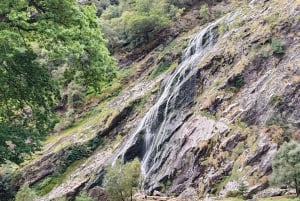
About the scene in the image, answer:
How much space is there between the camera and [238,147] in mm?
30625

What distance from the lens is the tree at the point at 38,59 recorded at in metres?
12.4

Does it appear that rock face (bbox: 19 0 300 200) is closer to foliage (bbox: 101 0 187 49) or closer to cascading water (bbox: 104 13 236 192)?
cascading water (bbox: 104 13 236 192)

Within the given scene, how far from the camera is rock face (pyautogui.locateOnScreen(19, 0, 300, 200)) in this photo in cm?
3014

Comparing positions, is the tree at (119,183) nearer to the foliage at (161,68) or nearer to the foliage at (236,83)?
the foliage at (236,83)

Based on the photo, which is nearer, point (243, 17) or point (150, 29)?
point (243, 17)

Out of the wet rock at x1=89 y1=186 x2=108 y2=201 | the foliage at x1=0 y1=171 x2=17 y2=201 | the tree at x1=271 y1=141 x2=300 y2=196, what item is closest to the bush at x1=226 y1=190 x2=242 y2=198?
the tree at x1=271 y1=141 x2=300 y2=196

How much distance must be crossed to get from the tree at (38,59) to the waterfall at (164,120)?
21.8 meters

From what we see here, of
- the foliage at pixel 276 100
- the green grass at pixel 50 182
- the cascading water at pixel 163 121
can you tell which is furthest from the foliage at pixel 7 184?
the foliage at pixel 276 100

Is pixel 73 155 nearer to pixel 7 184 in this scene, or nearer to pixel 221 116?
pixel 7 184

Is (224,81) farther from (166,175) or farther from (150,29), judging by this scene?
(150,29)

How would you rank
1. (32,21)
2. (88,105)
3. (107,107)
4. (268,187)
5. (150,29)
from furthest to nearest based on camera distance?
(150,29) < (88,105) < (107,107) < (268,187) < (32,21)

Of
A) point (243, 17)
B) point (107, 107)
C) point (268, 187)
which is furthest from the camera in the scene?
point (107, 107)

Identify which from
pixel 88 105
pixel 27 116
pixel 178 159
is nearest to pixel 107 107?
pixel 88 105

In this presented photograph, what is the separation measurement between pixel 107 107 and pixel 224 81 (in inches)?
826
